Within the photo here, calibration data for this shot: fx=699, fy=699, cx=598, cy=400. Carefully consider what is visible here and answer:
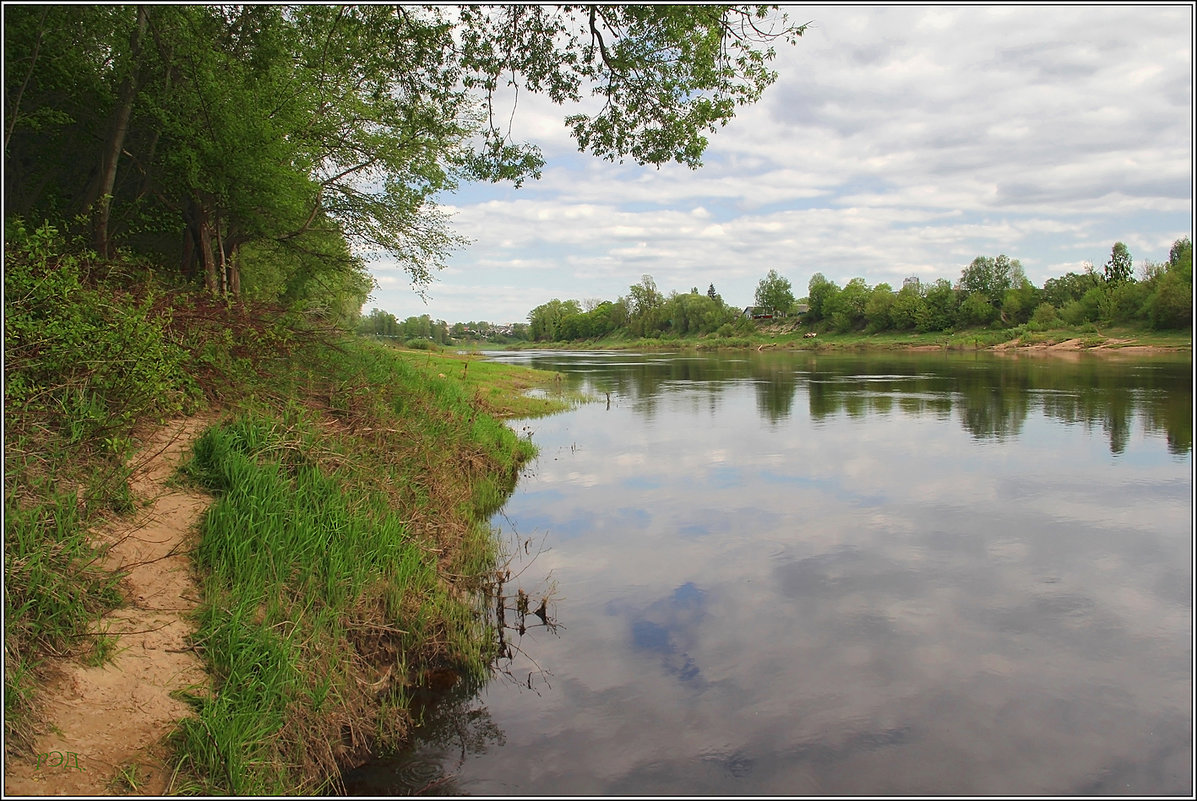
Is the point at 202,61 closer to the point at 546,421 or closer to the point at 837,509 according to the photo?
the point at 837,509

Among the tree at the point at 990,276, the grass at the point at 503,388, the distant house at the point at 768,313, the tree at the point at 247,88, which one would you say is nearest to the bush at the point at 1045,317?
the tree at the point at 990,276

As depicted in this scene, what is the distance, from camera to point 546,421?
2642 centimetres

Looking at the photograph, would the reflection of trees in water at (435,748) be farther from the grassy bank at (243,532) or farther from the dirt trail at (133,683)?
the dirt trail at (133,683)

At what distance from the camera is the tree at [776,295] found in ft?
470

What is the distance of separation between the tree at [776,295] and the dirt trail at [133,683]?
144m

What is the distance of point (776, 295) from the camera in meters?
144

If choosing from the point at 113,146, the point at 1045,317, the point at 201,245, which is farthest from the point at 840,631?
the point at 1045,317

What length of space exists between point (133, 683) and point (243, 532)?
2090mm

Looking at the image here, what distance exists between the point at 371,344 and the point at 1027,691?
57.4 ft

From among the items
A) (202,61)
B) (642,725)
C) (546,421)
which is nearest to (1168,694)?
(642,725)

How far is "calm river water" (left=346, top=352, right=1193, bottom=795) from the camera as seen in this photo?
244 inches

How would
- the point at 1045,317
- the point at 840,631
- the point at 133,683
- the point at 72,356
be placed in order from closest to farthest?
the point at 133,683 → the point at 72,356 → the point at 840,631 → the point at 1045,317

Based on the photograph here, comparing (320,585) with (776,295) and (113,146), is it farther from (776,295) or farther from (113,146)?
(776,295)

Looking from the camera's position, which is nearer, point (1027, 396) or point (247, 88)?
point (247, 88)
